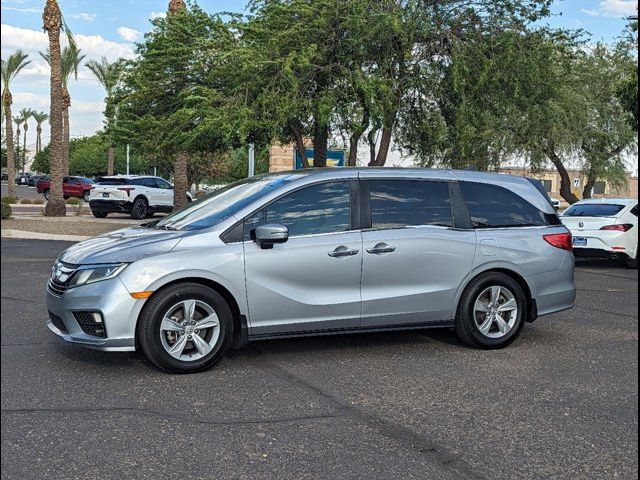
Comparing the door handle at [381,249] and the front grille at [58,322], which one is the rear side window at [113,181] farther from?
the door handle at [381,249]

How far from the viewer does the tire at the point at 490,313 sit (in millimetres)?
6664

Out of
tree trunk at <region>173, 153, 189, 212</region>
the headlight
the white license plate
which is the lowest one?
the white license plate

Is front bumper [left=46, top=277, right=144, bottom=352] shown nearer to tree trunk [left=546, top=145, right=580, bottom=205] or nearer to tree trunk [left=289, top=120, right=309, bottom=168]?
tree trunk [left=289, top=120, right=309, bottom=168]

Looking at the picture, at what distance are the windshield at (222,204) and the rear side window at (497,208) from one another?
67.6 inches

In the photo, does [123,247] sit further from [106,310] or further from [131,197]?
[131,197]

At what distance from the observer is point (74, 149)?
3802 inches

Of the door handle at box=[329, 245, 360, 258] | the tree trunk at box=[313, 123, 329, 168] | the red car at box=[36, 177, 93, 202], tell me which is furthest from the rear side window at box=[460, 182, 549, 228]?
the red car at box=[36, 177, 93, 202]

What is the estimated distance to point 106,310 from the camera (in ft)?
17.7

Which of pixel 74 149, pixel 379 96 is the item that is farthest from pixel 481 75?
pixel 74 149

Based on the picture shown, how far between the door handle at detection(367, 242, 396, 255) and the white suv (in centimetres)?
2214

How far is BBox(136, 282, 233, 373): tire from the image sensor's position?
219 inches

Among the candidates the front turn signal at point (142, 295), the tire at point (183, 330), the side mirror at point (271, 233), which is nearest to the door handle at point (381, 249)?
the side mirror at point (271, 233)

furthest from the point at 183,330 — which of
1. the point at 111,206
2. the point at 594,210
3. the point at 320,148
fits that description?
the point at 111,206

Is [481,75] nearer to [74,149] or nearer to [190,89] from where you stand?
[190,89]
